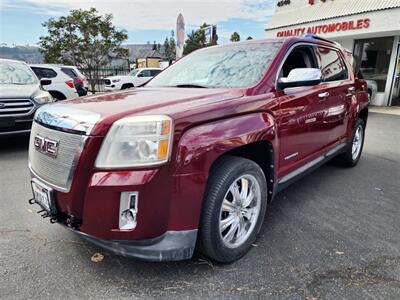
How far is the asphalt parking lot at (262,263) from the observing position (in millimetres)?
2205

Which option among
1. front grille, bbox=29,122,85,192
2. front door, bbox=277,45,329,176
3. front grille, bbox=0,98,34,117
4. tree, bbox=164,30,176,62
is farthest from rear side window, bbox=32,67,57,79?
tree, bbox=164,30,176,62

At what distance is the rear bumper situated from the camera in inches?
81.1

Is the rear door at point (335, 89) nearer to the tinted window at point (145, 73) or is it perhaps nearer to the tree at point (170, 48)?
the tinted window at point (145, 73)

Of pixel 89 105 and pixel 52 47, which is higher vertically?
pixel 52 47

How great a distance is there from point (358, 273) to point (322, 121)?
1748 mm

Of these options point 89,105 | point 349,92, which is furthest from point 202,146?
point 349,92

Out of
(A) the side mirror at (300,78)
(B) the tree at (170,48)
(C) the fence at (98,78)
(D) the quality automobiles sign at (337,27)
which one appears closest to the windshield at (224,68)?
(A) the side mirror at (300,78)

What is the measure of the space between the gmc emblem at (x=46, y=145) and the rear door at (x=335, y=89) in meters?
2.74

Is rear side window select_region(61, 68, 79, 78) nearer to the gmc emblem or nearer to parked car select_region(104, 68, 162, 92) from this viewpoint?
parked car select_region(104, 68, 162, 92)

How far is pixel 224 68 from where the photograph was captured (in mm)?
3182

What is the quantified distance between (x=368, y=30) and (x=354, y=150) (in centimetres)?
1061

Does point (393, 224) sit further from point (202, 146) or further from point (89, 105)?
point (89, 105)

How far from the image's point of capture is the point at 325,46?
13.1ft

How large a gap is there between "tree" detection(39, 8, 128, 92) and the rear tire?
23.0 m
